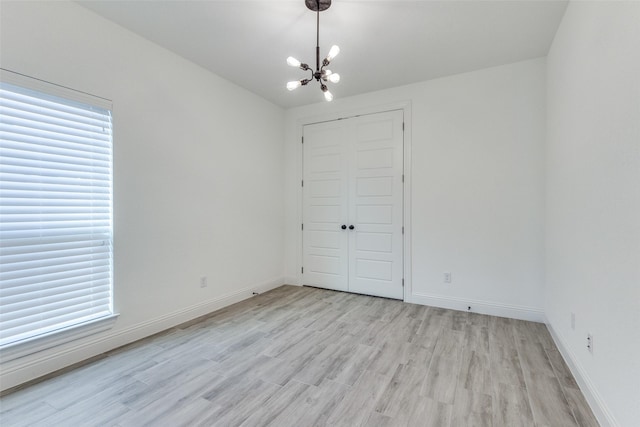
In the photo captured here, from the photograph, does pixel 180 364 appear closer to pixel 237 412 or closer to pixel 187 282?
pixel 237 412

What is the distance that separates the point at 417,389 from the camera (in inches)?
76.5

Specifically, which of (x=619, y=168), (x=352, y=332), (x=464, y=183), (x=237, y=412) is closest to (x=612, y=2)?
(x=619, y=168)

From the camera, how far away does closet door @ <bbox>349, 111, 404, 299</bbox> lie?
3.84 metres

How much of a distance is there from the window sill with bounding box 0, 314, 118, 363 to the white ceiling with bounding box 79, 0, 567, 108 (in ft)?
8.54

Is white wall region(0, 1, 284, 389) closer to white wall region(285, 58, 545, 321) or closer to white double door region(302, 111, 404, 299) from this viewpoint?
white double door region(302, 111, 404, 299)

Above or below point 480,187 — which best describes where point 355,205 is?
below

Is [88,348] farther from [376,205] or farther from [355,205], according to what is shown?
[376,205]

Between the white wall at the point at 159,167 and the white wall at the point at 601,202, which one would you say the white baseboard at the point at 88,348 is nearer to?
the white wall at the point at 159,167

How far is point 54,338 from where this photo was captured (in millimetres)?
2135

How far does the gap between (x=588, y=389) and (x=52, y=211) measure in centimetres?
397

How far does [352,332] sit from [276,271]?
2008 mm

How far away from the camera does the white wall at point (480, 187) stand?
10.2 ft

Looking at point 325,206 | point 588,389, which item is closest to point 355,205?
point 325,206

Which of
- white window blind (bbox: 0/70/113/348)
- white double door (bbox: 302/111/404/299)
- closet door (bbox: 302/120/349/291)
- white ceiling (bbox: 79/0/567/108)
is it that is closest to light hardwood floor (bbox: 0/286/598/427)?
white window blind (bbox: 0/70/113/348)
